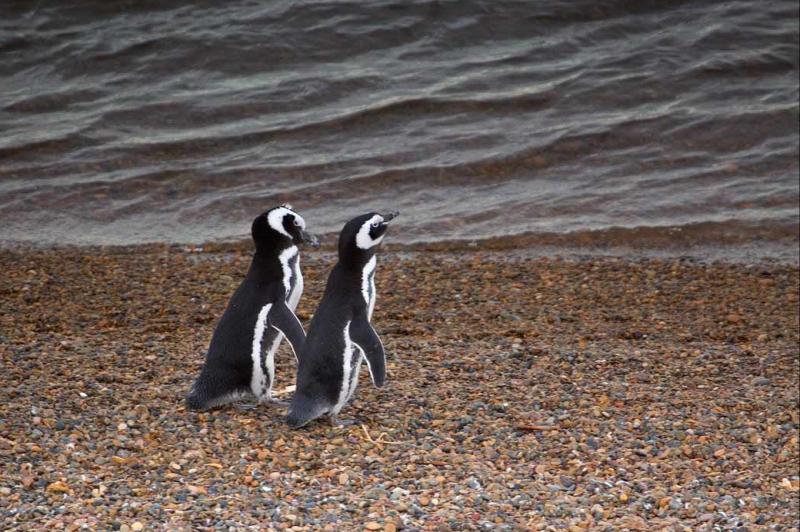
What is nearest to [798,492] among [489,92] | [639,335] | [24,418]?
[639,335]

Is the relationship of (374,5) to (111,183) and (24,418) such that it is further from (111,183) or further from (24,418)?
(24,418)

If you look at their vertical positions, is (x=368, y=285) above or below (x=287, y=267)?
below

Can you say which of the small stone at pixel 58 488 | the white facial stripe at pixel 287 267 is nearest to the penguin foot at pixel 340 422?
the white facial stripe at pixel 287 267

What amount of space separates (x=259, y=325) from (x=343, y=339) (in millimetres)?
413

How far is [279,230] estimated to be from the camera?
19.1ft

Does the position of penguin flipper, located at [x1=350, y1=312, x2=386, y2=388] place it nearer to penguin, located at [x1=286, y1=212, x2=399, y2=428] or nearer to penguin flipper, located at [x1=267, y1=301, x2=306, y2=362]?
penguin, located at [x1=286, y1=212, x2=399, y2=428]

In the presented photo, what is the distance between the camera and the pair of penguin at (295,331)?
561 cm

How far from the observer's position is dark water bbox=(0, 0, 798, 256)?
1087 centimetres

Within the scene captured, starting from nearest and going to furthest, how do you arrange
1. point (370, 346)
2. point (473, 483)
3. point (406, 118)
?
point (473, 483), point (370, 346), point (406, 118)

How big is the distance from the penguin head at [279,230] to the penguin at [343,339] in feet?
0.69

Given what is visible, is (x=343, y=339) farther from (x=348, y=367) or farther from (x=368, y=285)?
(x=368, y=285)

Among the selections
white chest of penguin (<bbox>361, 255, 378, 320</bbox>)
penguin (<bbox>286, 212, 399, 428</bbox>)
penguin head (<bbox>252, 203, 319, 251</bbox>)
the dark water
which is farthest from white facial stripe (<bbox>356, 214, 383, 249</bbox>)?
the dark water

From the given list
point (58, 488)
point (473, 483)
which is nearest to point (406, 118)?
point (473, 483)

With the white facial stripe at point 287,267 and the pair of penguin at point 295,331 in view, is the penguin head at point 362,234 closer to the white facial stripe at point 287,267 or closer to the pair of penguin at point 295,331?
the pair of penguin at point 295,331
